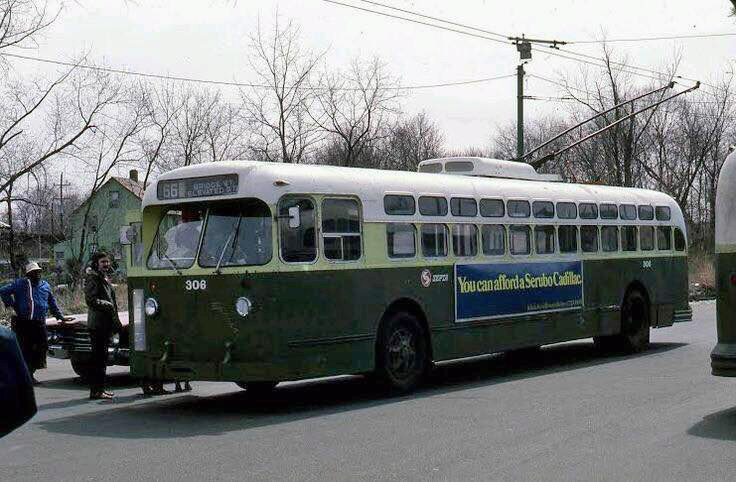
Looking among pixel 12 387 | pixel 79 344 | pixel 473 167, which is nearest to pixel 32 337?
pixel 79 344

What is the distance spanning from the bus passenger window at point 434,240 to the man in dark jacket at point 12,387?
Result: 10229mm

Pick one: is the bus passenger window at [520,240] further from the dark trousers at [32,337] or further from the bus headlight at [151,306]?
the dark trousers at [32,337]

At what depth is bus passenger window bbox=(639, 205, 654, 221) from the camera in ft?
58.7

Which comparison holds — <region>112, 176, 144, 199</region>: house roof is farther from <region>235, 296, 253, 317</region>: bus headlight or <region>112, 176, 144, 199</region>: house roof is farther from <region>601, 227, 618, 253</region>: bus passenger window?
<region>235, 296, 253, 317</region>: bus headlight

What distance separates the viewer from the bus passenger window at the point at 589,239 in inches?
638

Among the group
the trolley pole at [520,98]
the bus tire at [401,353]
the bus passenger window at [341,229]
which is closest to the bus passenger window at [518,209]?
the bus tire at [401,353]

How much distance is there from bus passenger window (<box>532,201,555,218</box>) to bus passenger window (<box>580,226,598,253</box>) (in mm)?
949

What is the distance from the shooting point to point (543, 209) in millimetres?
15250

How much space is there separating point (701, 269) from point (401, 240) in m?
32.3

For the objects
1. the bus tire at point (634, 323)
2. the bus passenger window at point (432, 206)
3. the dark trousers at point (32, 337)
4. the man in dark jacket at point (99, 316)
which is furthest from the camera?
the bus tire at point (634, 323)

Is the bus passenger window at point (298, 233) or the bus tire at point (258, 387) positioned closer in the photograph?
the bus passenger window at point (298, 233)

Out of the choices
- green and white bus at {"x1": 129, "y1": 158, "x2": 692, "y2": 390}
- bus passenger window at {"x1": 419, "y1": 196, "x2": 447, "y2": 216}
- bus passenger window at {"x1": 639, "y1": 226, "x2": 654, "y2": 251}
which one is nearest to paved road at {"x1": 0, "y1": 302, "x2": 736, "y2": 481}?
green and white bus at {"x1": 129, "y1": 158, "x2": 692, "y2": 390}

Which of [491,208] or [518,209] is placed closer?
A: [491,208]

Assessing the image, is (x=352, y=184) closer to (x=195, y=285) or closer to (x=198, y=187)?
(x=198, y=187)
